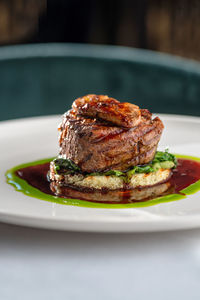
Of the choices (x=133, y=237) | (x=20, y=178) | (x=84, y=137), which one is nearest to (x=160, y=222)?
(x=133, y=237)
